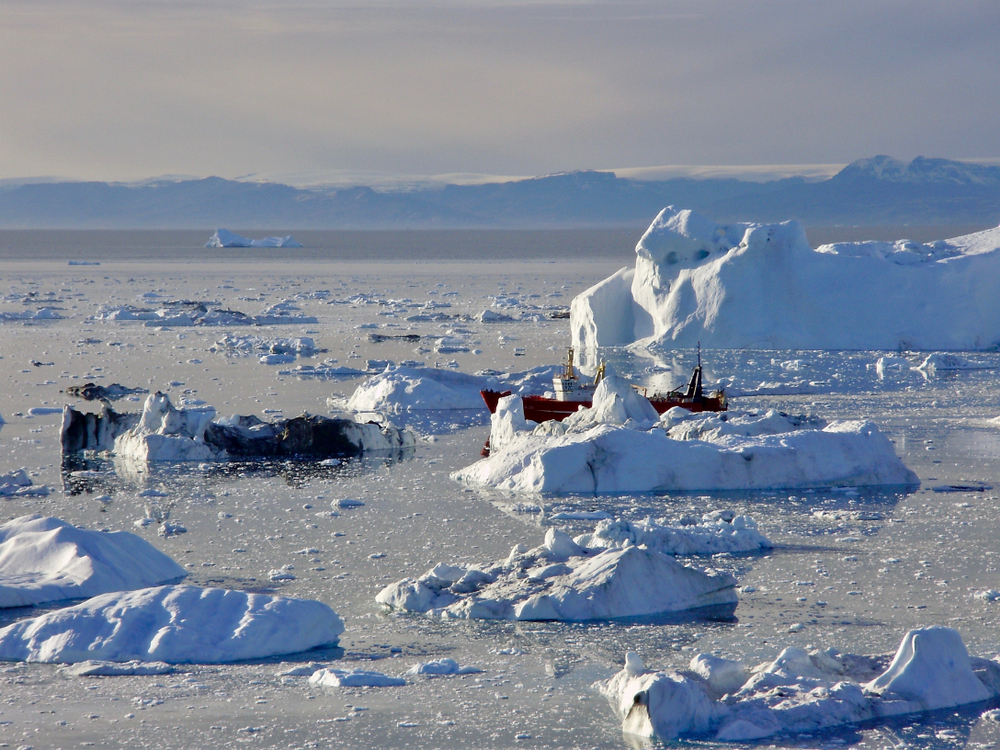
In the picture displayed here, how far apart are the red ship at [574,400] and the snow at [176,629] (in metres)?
8.18

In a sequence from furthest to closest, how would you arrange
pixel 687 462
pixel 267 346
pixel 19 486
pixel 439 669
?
pixel 267 346
pixel 687 462
pixel 19 486
pixel 439 669

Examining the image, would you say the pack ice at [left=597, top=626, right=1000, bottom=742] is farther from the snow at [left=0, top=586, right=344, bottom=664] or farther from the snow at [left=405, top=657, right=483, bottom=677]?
the snow at [left=0, top=586, right=344, bottom=664]

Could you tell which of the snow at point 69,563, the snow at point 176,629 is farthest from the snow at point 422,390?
the snow at point 176,629

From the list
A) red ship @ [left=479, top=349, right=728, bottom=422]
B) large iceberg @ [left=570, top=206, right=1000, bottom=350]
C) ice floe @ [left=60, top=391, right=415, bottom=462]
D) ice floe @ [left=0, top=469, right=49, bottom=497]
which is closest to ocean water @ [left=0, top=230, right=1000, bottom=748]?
ice floe @ [left=0, top=469, right=49, bottom=497]

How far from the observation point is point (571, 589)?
6.93 metres

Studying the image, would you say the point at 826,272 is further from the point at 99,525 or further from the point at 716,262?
the point at 99,525

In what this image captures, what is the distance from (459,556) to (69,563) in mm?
2632

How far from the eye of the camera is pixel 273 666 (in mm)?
6094

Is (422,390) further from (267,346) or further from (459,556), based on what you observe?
(459,556)

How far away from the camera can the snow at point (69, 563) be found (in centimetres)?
721

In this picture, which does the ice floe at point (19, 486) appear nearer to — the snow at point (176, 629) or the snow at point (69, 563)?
the snow at point (69, 563)

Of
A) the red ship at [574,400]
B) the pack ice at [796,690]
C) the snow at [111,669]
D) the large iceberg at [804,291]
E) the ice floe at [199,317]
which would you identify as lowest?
the snow at [111,669]

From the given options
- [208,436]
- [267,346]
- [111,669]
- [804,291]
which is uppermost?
[804,291]

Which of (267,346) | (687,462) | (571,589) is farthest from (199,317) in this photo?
(571,589)
